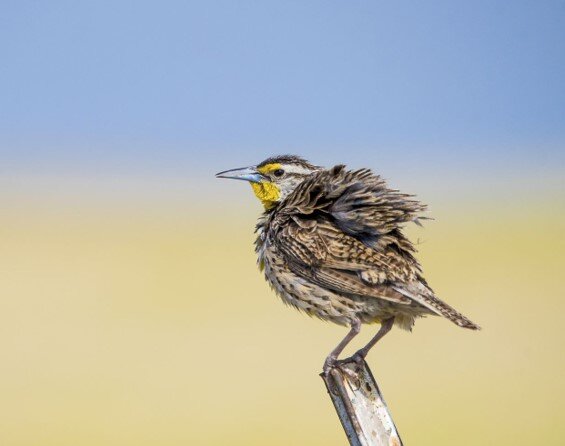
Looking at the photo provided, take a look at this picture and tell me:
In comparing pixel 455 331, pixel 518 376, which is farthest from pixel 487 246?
pixel 518 376

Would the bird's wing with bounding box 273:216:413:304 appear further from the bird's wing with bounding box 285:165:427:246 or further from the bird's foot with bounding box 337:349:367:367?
the bird's foot with bounding box 337:349:367:367

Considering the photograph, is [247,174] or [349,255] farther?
[247,174]

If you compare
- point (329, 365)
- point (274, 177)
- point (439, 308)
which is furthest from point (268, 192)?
point (329, 365)

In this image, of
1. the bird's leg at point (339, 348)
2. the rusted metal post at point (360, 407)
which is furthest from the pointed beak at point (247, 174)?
the rusted metal post at point (360, 407)

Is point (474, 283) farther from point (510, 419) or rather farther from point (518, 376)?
point (510, 419)

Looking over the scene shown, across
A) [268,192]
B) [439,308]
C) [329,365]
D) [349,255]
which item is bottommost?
[329,365]

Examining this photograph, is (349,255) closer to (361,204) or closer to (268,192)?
(361,204)

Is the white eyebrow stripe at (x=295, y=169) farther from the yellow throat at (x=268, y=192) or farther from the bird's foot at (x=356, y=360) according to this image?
the bird's foot at (x=356, y=360)

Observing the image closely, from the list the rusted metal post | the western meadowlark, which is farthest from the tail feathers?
the rusted metal post
